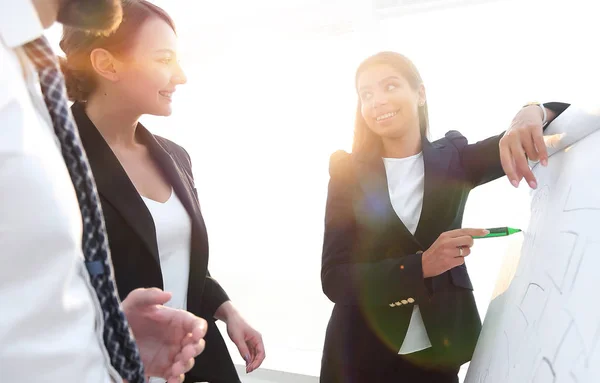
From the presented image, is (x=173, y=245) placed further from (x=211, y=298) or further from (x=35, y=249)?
(x=35, y=249)

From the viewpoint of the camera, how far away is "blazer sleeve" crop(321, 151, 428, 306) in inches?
35.7

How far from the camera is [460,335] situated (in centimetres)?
98

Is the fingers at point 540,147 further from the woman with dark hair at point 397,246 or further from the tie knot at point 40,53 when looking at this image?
the tie knot at point 40,53

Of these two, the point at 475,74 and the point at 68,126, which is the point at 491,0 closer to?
the point at 475,74

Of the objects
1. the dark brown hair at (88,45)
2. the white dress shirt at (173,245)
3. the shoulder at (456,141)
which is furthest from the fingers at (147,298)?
the shoulder at (456,141)

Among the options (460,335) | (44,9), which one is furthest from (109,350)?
(460,335)

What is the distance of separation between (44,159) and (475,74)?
89.3 inches

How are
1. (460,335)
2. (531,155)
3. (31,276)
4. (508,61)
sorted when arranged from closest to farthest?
(31,276)
(531,155)
(460,335)
(508,61)

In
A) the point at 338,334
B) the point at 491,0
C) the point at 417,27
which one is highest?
the point at 491,0

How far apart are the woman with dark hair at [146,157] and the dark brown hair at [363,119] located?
490 mm

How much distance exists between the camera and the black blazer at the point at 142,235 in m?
0.84

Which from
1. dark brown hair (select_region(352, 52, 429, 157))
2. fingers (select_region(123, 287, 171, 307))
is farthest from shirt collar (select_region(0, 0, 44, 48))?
dark brown hair (select_region(352, 52, 429, 157))

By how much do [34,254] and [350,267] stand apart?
0.76 m

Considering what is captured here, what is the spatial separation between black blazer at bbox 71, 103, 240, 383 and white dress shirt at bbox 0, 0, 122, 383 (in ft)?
1.71
